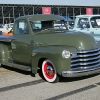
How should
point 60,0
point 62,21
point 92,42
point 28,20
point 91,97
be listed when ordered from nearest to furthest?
point 91,97
point 92,42
point 28,20
point 62,21
point 60,0

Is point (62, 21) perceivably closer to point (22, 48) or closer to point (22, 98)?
point (22, 48)

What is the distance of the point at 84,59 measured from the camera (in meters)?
6.13

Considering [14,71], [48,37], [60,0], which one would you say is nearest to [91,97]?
[48,37]

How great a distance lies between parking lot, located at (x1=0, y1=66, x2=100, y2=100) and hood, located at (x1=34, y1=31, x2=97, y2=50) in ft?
3.13

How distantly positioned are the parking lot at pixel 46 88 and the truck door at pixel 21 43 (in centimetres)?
57

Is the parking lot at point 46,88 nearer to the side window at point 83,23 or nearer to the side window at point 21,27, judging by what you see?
the side window at point 21,27

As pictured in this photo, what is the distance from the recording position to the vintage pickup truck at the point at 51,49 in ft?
19.9

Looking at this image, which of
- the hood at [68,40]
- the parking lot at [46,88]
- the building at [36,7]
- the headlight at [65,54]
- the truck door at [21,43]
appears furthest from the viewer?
the building at [36,7]

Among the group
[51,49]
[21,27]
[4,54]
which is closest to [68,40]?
[51,49]

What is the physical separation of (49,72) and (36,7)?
1845 inches

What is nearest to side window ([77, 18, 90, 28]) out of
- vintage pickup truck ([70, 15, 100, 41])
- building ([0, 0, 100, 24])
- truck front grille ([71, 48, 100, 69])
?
vintage pickup truck ([70, 15, 100, 41])

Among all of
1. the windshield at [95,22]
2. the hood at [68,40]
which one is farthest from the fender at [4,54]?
the windshield at [95,22]

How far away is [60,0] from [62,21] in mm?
45066

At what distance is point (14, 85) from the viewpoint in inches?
252
